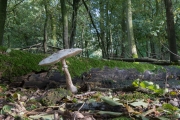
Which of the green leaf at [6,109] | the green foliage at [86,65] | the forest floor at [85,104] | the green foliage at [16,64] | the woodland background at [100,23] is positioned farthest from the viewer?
the woodland background at [100,23]

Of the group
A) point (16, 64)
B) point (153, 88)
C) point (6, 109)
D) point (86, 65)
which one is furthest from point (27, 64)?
point (153, 88)

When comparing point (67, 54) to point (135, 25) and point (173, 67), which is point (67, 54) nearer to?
point (173, 67)

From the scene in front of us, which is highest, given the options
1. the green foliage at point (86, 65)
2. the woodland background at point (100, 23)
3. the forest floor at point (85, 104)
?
the woodland background at point (100, 23)

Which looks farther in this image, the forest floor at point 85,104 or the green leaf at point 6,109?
the green leaf at point 6,109

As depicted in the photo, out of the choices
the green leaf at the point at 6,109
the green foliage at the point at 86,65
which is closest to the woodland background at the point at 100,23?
the green foliage at the point at 86,65

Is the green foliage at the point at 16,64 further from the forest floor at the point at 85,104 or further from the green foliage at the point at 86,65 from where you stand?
the green foliage at the point at 86,65

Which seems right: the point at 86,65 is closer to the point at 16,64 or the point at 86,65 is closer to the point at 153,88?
the point at 16,64

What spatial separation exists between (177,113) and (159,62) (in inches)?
233

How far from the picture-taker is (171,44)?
7.41 metres

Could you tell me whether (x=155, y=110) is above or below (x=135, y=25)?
below

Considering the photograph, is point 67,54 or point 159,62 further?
point 159,62

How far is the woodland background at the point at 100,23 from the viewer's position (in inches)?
499

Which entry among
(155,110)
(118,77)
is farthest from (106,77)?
(155,110)

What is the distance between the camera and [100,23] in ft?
62.0
